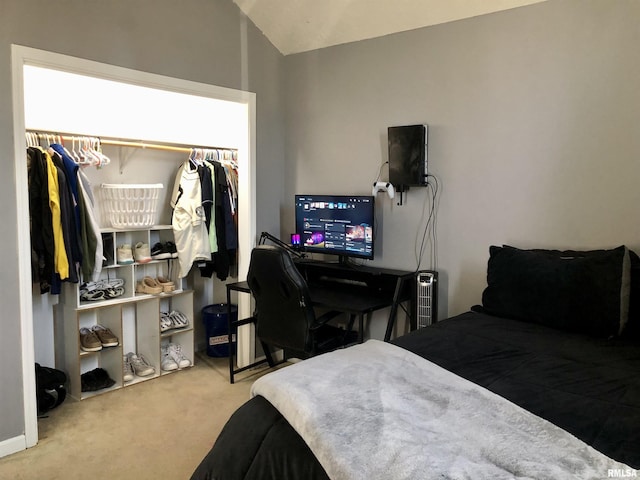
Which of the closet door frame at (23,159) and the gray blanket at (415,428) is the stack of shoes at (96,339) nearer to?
the closet door frame at (23,159)

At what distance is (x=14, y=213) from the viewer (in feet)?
8.69

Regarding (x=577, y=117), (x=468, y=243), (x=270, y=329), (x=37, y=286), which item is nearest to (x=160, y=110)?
(x=37, y=286)

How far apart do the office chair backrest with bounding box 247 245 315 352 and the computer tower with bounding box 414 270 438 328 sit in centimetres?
66

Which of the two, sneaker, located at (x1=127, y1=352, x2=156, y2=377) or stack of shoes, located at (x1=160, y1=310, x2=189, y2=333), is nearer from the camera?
sneaker, located at (x1=127, y1=352, x2=156, y2=377)

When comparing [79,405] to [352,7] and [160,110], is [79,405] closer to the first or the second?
[160,110]

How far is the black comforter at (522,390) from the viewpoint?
55.4 inches

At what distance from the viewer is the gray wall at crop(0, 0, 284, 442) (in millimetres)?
2623

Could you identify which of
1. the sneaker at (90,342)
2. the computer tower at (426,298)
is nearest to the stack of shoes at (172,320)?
the sneaker at (90,342)

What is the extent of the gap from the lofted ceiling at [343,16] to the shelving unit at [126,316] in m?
1.65

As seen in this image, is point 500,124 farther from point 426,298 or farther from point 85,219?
point 85,219

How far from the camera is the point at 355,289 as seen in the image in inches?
136

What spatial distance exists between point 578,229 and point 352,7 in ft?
6.30

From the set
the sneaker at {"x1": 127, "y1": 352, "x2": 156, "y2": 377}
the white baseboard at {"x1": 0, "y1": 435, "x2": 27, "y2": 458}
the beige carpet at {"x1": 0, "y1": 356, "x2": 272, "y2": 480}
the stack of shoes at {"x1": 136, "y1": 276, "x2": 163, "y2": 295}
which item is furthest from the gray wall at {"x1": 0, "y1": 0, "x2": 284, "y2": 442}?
the sneaker at {"x1": 127, "y1": 352, "x2": 156, "y2": 377}

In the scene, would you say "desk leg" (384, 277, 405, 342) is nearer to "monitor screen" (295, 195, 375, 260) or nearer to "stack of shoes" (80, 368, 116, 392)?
"monitor screen" (295, 195, 375, 260)
